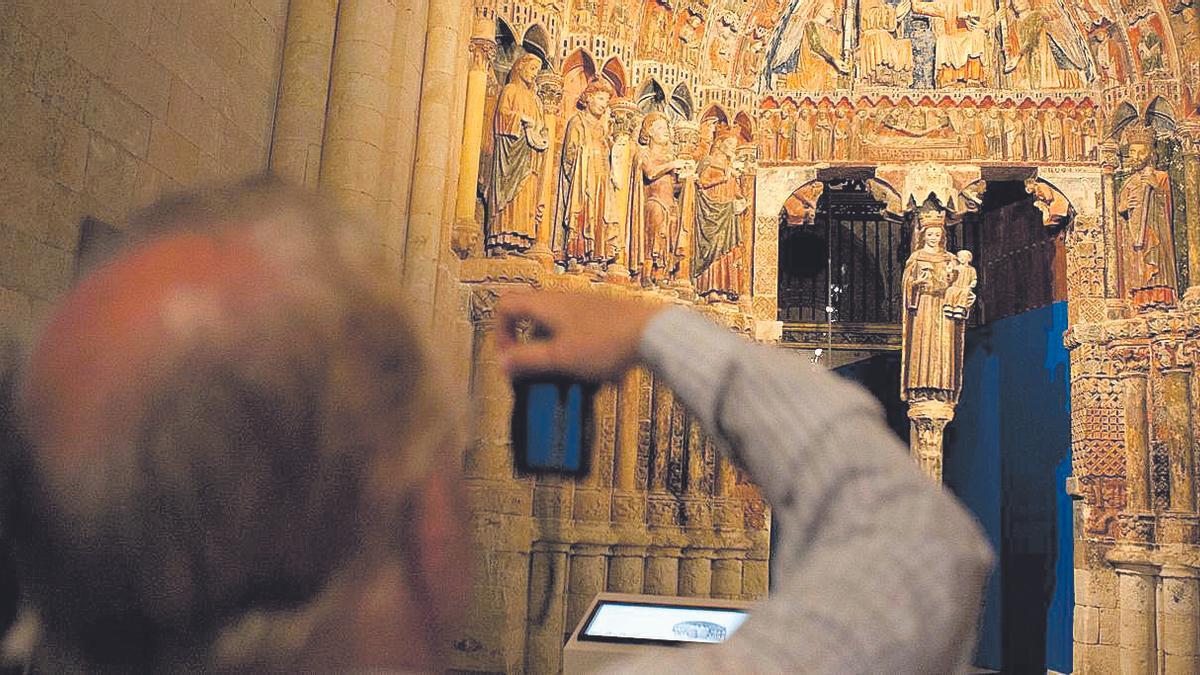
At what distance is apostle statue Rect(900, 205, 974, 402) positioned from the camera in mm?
9266

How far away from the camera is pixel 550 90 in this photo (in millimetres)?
7773

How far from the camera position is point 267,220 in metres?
0.44

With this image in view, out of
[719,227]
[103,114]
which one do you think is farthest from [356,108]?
[719,227]

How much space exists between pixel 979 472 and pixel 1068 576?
1.86 meters

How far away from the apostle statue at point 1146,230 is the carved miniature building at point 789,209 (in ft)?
0.07

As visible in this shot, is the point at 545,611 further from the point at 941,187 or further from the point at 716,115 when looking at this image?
the point at 941,187

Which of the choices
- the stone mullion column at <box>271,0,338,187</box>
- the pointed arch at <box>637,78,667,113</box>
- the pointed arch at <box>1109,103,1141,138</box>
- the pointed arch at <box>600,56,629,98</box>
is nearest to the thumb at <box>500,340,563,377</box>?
the stone mullion column at <box>271,0,338,187</box>

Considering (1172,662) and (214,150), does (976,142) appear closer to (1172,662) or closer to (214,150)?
(1172,662)

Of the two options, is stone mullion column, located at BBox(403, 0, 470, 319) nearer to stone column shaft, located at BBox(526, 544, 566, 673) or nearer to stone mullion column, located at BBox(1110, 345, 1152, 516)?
stone column shaft, located at BBox(526, 544, 566, 673)

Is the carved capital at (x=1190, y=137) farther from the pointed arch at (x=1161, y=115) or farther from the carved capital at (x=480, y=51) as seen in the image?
the carved capital at (x=480, y=51)

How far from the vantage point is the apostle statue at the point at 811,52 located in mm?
10008

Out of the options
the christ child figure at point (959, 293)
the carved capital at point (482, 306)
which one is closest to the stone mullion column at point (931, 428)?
the christ child figure at point (959, 293)

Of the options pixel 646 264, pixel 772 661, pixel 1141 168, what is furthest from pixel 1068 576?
pixel 772 661

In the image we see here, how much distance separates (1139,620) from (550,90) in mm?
6611
